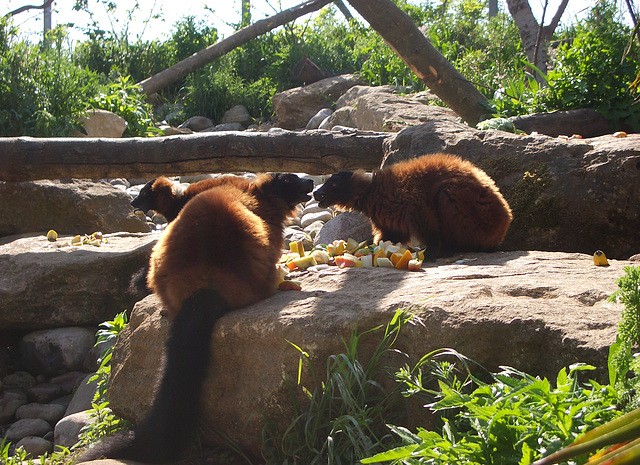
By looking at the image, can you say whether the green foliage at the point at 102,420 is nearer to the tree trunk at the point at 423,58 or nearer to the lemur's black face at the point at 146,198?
the lemur's black face at the point at 146,198

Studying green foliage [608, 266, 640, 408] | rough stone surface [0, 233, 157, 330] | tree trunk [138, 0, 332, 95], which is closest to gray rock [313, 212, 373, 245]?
rough stone surface [0, 233, 157, 330]

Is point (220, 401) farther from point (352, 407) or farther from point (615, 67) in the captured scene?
point (615, 67)

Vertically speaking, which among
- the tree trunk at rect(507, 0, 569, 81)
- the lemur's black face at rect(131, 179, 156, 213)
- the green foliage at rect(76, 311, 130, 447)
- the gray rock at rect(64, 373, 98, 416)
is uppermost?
the tree trunk at rect(507, 0, 569, 81)

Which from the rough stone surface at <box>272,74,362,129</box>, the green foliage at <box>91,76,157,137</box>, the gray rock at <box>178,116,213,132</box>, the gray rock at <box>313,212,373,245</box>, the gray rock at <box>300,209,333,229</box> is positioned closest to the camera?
the gray rock at <box>313,212,373,245</box>

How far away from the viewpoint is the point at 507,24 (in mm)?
14594

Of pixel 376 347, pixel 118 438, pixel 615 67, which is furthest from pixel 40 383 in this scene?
pixel 615 67

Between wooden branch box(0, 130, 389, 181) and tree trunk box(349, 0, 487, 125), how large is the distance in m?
2.34

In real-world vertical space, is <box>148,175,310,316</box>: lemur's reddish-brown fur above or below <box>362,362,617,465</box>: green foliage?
above

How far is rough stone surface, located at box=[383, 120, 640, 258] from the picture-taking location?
16.6 ft

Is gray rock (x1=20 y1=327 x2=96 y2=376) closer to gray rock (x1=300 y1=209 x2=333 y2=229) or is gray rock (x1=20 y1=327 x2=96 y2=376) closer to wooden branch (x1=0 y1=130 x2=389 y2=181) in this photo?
wooden branch (x1=0 y1=130 x2=389 y2=181)

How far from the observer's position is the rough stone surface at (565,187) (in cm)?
507

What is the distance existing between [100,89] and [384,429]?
36.2 ft

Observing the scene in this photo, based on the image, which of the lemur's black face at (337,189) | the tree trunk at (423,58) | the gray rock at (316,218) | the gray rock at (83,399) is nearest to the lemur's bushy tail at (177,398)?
the gray rock at (83,399)

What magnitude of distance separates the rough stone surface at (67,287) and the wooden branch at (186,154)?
1.04 meters
